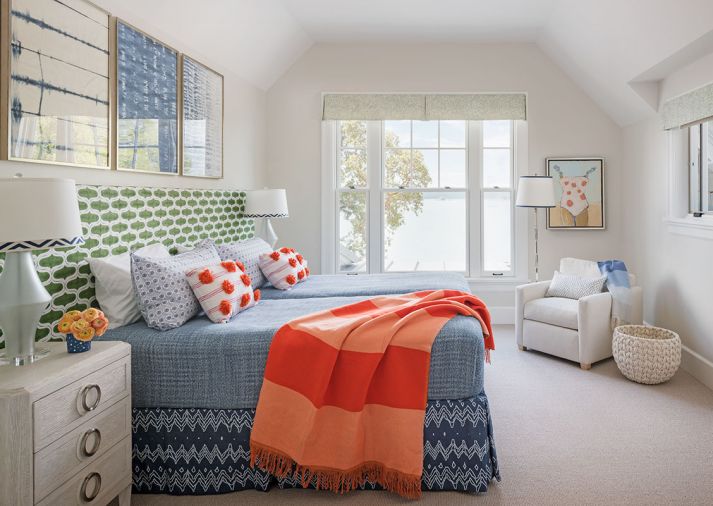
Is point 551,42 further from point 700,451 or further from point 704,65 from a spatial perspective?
point 700,451

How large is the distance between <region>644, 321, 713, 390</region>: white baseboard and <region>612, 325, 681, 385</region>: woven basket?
0.57 ft

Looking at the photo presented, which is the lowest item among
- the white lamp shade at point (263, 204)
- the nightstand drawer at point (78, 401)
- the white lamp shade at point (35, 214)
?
the nightstand drawer at point (78, 401)

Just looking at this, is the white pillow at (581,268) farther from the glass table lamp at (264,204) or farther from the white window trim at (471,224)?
the glass table lamp at (264,204)

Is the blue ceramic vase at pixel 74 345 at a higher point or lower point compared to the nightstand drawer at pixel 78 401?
higher

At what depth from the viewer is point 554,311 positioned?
13.4ft

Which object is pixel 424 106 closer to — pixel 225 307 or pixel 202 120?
pixel 202 120

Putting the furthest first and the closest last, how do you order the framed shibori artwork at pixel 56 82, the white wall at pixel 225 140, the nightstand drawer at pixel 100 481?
the white wall at pixel 225 140 → the framed shibori artwork at pixel 56 82 → the nightstand drawer at pixel 100 481

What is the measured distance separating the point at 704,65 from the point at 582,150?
1.61 m

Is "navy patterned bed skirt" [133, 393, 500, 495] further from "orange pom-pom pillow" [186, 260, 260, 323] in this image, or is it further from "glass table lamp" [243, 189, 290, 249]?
"glass table lamp" [243, 189, 290, 249]

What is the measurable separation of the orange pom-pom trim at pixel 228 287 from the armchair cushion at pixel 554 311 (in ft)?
8.51

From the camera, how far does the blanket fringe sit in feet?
6.96

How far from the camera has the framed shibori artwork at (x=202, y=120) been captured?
11.6 feet

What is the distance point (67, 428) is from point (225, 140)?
9.68 feet

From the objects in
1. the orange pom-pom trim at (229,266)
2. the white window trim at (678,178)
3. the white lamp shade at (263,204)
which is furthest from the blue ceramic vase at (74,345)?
the white window trim at (678,178)
